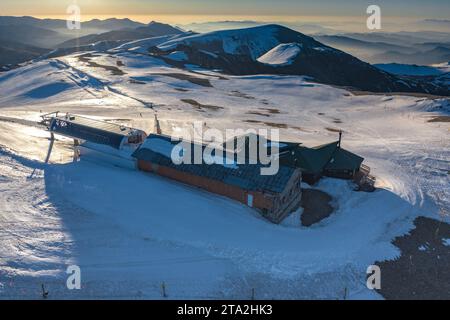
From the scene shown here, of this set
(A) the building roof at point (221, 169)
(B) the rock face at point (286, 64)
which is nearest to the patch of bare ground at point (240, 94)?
(B) the rock face at point (286, 64)

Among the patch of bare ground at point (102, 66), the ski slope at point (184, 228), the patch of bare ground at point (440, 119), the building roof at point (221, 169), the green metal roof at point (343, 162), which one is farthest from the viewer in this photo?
the patch of bare ground at point (102, 66)

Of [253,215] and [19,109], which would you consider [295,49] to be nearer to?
[19,109]

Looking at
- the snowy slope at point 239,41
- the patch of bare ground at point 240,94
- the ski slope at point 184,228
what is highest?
the snowy slope at point 239,41

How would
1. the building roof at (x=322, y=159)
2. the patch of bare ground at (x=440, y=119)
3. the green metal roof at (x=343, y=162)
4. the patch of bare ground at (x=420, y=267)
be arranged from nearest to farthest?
1. the patch of bare ground at (x=420, y=267)
2. the building roof at (x=322, y=159)
3. the green metal roof at (x=343, y=162)
4. the patch of bare ground at (x=440, y=119)

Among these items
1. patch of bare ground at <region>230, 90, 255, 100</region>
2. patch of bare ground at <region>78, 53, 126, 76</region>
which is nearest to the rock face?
patch of bare ground at <region>78, 53, 126, 76</region>

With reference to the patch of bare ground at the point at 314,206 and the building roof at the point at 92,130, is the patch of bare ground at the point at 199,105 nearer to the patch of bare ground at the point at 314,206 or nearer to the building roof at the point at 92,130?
the building roof at the point at 92,130

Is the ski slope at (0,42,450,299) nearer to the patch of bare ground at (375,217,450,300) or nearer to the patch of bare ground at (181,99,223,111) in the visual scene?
the patch of bare ground at (375,217,450,300)

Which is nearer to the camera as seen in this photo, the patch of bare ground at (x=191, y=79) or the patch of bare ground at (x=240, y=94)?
the patch of bare ground at (x=240, y=94)
